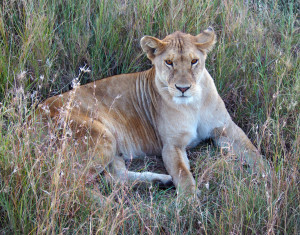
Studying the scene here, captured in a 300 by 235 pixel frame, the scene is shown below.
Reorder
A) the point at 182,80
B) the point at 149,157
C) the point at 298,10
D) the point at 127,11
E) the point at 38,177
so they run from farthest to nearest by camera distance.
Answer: the point at 298,10, the point at 127,11, the point at 149,157, the point at 182,80, the point at 38,177

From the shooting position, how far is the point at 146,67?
3848 mm

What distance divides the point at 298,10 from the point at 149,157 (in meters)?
2.31

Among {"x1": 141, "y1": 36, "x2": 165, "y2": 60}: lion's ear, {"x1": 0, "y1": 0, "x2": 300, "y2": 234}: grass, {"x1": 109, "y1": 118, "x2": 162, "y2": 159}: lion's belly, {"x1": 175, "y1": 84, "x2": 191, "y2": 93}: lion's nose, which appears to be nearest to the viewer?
{"x1": 0, "y1": 0, "x2": 300, "y2": 234}: grass

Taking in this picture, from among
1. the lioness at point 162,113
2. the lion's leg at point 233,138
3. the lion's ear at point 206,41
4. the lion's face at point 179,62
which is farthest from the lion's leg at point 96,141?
the lion's ear at point 206,41

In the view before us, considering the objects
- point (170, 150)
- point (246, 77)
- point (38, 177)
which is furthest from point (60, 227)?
point (246, 77)

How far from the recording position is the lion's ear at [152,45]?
3.03 metres

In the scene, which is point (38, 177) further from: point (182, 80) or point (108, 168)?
point (182, 80)

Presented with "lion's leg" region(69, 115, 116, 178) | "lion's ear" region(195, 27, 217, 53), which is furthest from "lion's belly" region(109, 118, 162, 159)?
"lion's ear" region(195, 27, 217, 53)

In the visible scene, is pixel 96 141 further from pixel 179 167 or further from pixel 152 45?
pixel 152 45

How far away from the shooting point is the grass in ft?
7.22

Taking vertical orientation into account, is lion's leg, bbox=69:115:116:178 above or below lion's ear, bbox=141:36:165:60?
below

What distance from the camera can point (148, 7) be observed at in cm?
387

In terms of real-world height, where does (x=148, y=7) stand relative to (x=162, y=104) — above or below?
above

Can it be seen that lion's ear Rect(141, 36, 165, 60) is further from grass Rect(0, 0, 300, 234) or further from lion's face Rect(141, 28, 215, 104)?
grass Rect(0, 0, 300, 234)
